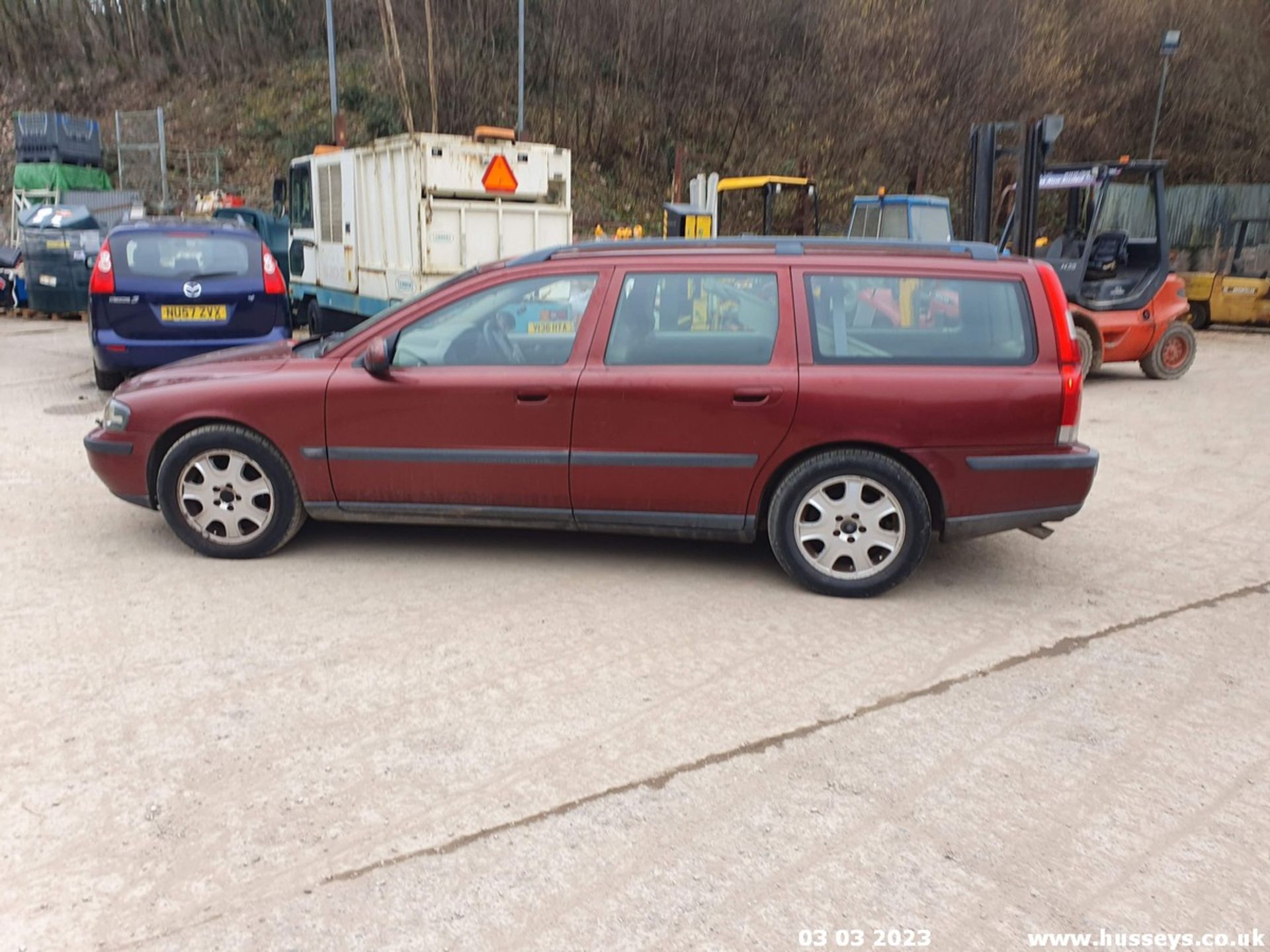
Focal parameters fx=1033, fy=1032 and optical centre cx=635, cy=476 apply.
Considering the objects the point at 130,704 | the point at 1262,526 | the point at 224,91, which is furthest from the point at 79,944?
the point at 224,91

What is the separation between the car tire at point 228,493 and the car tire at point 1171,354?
35.0 feet

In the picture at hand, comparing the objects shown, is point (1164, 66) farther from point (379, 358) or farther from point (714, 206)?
point (379, 358)

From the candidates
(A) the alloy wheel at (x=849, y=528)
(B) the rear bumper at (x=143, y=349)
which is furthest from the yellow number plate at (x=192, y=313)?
(A) the alloy wheel at (x=849, y=528)

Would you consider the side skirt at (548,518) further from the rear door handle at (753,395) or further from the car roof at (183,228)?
the car roof at (183,228)

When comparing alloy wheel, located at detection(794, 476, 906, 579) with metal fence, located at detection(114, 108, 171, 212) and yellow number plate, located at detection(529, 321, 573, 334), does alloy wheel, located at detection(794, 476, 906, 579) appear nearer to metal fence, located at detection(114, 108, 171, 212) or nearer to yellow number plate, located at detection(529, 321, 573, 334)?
yellow number plate, located at detection(529, 321, 573, 334)

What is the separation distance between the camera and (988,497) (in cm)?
468

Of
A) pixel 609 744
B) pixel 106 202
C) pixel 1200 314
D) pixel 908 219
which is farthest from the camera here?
pixel 106 202

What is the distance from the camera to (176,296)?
8695 millimetres

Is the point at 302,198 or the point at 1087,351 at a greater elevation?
the point at 302,198

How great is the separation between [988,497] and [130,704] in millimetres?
3591

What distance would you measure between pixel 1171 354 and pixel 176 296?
11.0 meters

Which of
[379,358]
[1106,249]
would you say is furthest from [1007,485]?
[1106,249]

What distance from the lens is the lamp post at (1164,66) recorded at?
20.1m

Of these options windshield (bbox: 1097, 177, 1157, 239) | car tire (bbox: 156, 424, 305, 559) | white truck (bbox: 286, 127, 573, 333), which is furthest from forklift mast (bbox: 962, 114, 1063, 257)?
car tire (bbox: 156, 424, 305, 559)
